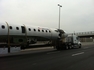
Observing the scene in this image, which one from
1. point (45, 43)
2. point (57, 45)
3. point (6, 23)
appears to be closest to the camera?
point (6, 23)

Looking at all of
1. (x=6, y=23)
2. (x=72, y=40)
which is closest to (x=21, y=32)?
(x=6, y=23)

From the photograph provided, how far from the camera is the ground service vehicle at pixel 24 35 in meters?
16.3

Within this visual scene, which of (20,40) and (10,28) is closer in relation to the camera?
(10,28)

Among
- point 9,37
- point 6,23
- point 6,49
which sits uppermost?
point 6,23

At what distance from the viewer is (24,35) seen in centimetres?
1817

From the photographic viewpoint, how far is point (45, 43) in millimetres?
22047

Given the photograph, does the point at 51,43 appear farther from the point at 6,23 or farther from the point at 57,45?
the point at 6,23

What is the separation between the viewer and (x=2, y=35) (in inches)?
629

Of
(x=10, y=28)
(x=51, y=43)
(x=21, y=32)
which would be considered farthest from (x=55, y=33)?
(x=10, y=28)

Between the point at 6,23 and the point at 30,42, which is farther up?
the point at 6,23

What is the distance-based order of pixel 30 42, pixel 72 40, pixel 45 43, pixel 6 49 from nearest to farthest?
pixel 6 49 → pixel 30 42 → pixel 45 43 → pixel 72 40

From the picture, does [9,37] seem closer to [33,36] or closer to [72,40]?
[33,36]

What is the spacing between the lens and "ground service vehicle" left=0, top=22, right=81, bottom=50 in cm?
1634

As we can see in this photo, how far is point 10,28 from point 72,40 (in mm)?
14937
